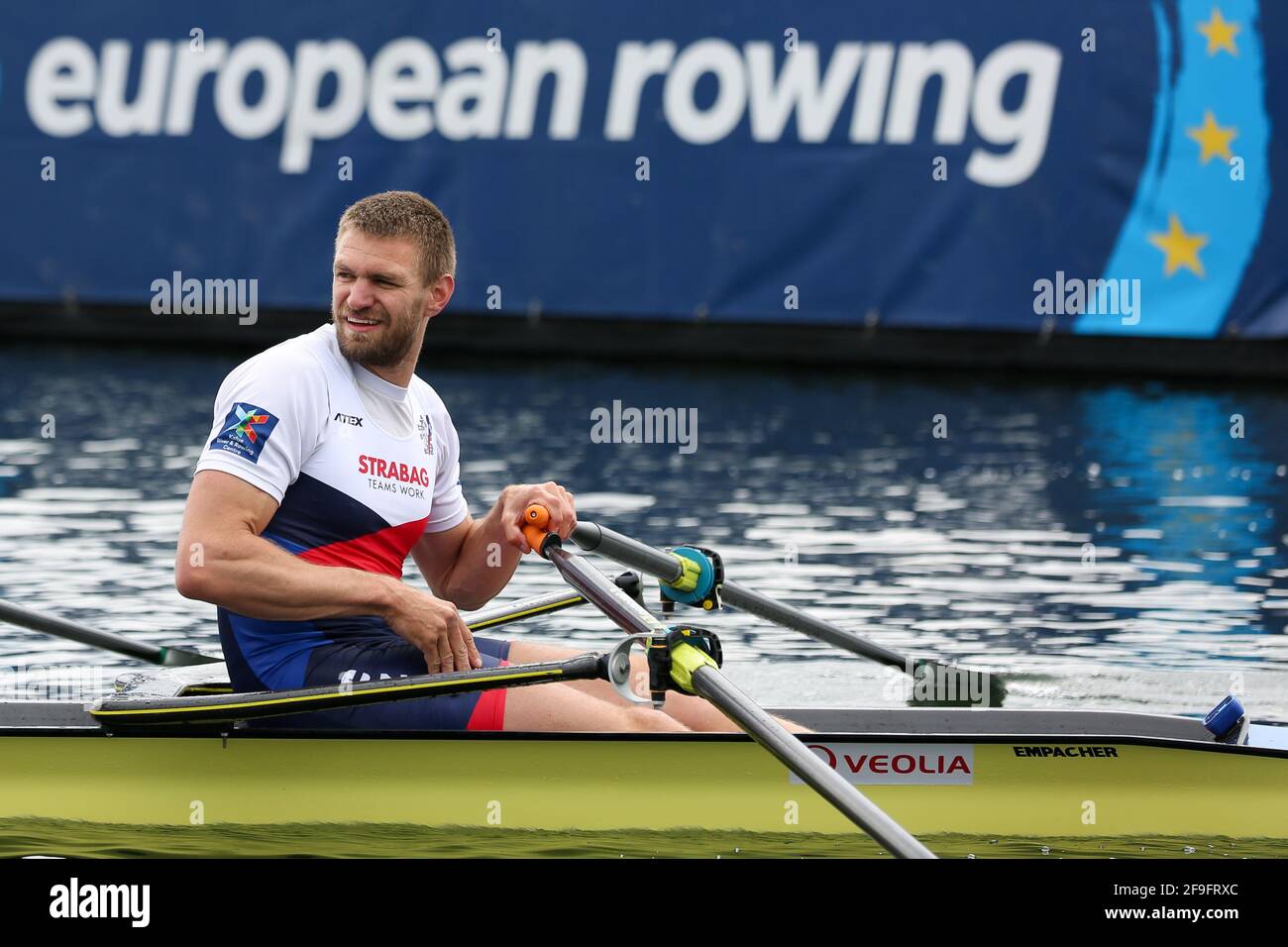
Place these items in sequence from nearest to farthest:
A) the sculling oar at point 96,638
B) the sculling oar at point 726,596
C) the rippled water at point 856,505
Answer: the sculling oar at point 726,596
the sculling oar at point 96,638
the rippled water at point 856,505

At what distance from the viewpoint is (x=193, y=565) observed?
17.7 feet

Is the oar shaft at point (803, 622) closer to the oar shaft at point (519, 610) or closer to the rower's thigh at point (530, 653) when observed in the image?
the oar shaft at point (519, 610)

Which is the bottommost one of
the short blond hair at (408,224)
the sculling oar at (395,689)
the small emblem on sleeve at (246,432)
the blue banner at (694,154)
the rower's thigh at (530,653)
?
the sculling oar at (395,689)

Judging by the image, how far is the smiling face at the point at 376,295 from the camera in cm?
579

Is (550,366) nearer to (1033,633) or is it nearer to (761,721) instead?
(1033,633)

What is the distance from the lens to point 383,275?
5.80 m

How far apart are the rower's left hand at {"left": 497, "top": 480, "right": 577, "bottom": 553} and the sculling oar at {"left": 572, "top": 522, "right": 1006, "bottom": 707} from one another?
42cm

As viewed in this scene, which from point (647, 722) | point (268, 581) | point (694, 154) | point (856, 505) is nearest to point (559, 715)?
point (647, 722)

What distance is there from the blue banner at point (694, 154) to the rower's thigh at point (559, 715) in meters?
13.1

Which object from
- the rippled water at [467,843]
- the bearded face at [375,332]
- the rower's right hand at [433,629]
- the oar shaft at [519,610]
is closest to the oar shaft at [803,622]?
the oar shaft at [519,610]

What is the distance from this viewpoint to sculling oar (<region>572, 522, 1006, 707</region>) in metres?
6.78

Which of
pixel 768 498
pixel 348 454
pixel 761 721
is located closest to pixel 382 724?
pixel 348 454

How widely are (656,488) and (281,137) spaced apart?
794 cm
